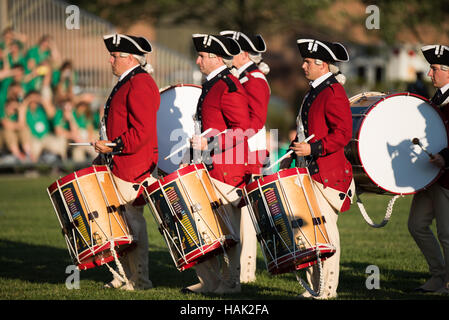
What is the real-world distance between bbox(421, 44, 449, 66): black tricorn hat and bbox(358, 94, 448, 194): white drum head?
37 cm

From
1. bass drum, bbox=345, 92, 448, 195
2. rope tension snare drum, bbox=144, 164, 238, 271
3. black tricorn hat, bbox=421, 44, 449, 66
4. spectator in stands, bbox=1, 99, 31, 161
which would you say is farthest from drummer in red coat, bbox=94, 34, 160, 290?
spectator in stands, bbox=1, 99, 31, 161

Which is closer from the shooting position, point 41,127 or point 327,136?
point 327,136

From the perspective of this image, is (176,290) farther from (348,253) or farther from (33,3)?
(33,3)

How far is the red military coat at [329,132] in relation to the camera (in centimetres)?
652

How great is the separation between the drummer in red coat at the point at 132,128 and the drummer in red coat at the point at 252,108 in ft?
2.76

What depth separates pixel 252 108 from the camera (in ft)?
24.3

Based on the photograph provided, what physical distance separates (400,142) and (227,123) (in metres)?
1.54

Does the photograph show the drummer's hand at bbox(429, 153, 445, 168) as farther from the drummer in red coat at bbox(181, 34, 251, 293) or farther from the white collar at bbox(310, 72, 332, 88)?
the drummer in red coat at bbox(181, 34, 251, 293)

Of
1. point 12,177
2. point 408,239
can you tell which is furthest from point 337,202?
point 12,177

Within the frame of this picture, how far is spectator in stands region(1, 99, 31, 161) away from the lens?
21.4 m

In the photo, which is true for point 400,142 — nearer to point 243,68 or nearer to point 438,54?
point 438,54

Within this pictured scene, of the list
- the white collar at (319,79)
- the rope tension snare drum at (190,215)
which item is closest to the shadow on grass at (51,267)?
the rope tension snare drum at (190,215)

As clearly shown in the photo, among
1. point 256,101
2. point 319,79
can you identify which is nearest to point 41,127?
point 256,101
